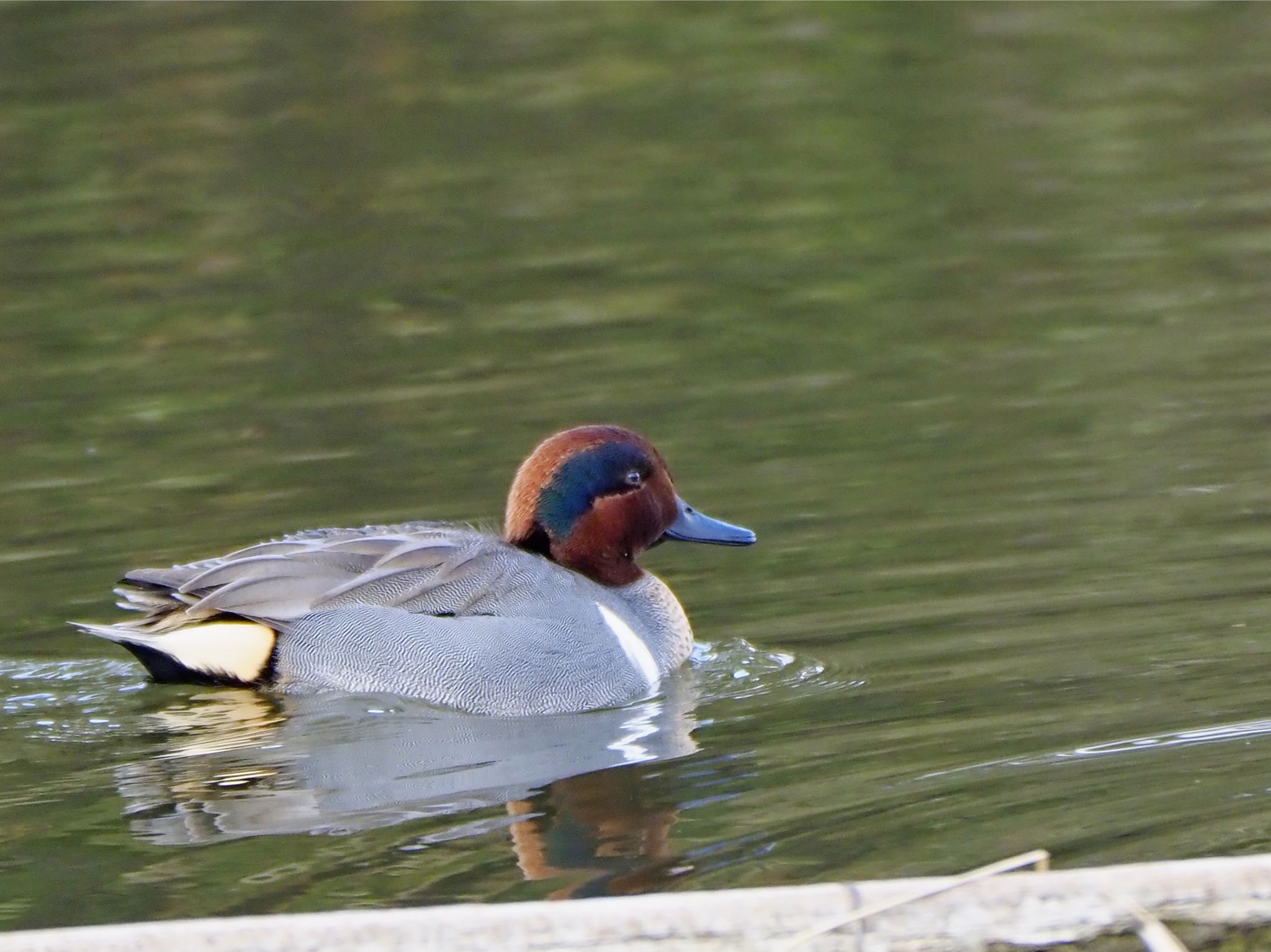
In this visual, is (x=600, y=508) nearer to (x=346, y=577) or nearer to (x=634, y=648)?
(x=634, y=648)

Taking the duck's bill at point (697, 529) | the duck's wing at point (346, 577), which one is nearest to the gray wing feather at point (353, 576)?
the duck's wing at point (346, 577)

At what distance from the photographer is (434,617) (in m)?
7.25

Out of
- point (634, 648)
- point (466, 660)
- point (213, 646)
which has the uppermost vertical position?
point (213, 646)

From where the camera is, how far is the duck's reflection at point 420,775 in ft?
18.4

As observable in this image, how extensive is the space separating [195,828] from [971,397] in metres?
5.04

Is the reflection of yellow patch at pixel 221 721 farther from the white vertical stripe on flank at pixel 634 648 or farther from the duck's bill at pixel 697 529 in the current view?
the duck's bill at pixel 697 529

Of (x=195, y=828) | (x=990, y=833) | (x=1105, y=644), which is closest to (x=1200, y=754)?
(x=990, y=833)

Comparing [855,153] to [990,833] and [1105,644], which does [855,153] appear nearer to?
[1105,644]

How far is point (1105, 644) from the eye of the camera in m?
6.90

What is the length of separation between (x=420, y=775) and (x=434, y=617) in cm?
97

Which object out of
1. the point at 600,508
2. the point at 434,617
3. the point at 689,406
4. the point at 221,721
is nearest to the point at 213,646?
the point at 221,721

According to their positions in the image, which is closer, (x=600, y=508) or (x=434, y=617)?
(x=434, y=617)

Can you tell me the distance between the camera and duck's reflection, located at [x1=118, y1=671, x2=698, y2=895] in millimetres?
5621

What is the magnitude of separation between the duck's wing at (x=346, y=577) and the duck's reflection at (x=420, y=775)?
0.33m
